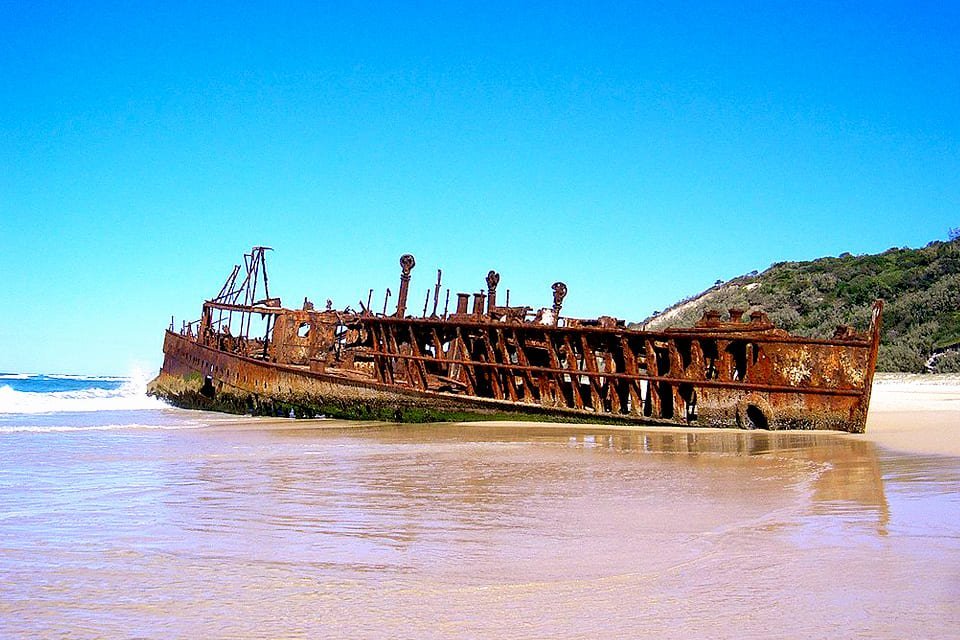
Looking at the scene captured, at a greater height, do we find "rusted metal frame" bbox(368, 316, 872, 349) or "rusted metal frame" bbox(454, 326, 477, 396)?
"rusted metal frame" bbox(368, 316, 872, 349)

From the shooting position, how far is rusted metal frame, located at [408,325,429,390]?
17.5m

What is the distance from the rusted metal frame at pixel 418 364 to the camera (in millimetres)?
17484

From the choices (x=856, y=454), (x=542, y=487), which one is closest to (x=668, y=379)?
(x=856, y=454)

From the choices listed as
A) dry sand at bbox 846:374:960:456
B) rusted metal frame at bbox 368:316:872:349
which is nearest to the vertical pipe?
rusted metal frame at bbox 368:316:872:349

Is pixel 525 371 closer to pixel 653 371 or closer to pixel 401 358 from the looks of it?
pixel 653 371

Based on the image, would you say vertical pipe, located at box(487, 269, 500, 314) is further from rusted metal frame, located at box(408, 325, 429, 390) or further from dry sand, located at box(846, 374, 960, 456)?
dry sand, located at box(846, 374, 960, 456)

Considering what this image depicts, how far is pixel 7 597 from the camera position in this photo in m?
3.92

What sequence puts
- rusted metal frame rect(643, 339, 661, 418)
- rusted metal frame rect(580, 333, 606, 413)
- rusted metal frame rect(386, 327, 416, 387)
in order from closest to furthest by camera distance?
rusted metal frame rect(643, 339, 661, 418) → rusted metal frame rect(580, 333, 606, 413) → rusted metal frame rect(386, 327, 416, 387)

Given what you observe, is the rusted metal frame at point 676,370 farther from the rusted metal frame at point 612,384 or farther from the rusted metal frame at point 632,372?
the rusted metal frame at point 612,384

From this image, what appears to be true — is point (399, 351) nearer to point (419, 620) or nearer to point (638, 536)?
point (638, 536)

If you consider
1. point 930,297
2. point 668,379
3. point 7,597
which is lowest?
point 7,597

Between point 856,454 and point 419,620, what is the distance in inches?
295

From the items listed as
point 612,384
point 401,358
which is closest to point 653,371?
point 612,384

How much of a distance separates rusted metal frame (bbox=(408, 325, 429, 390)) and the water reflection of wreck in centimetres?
3
